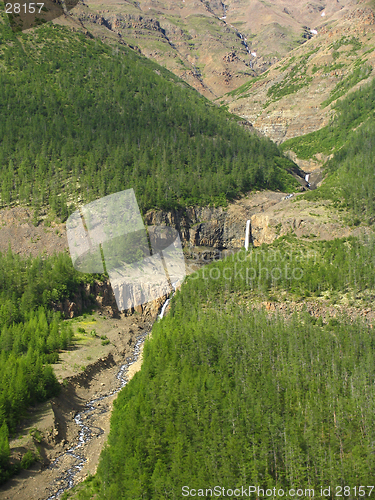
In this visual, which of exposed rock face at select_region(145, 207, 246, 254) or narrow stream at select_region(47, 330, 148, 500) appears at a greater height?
exposed rock face at select_region(145, 207, 246, 254)

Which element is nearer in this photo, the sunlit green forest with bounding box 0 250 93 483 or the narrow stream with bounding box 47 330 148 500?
the narrow stream with bounding box 47 330 148 500

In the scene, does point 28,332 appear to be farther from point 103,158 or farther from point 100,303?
point 103,158

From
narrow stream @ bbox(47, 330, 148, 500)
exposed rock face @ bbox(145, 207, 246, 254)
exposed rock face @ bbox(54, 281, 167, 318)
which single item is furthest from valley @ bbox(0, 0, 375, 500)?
exposed rock face @ bbox(145, 207, 246, 254)

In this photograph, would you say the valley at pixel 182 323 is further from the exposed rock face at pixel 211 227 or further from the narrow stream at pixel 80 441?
the exposed rock face at pixel 211 227

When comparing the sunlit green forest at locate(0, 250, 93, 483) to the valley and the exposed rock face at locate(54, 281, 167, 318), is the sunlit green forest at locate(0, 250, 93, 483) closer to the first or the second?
the valley

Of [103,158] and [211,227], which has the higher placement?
[103,158]

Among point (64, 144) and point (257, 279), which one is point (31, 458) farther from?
point (64, 144)

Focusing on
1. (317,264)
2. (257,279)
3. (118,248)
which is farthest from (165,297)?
(317,264)

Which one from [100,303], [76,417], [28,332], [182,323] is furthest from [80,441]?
[100,303]

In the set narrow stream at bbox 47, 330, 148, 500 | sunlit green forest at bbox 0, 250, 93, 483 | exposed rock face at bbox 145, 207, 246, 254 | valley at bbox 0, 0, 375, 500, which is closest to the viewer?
valley at bbox 0, 0, 375, 500

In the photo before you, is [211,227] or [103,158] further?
[103,158]
